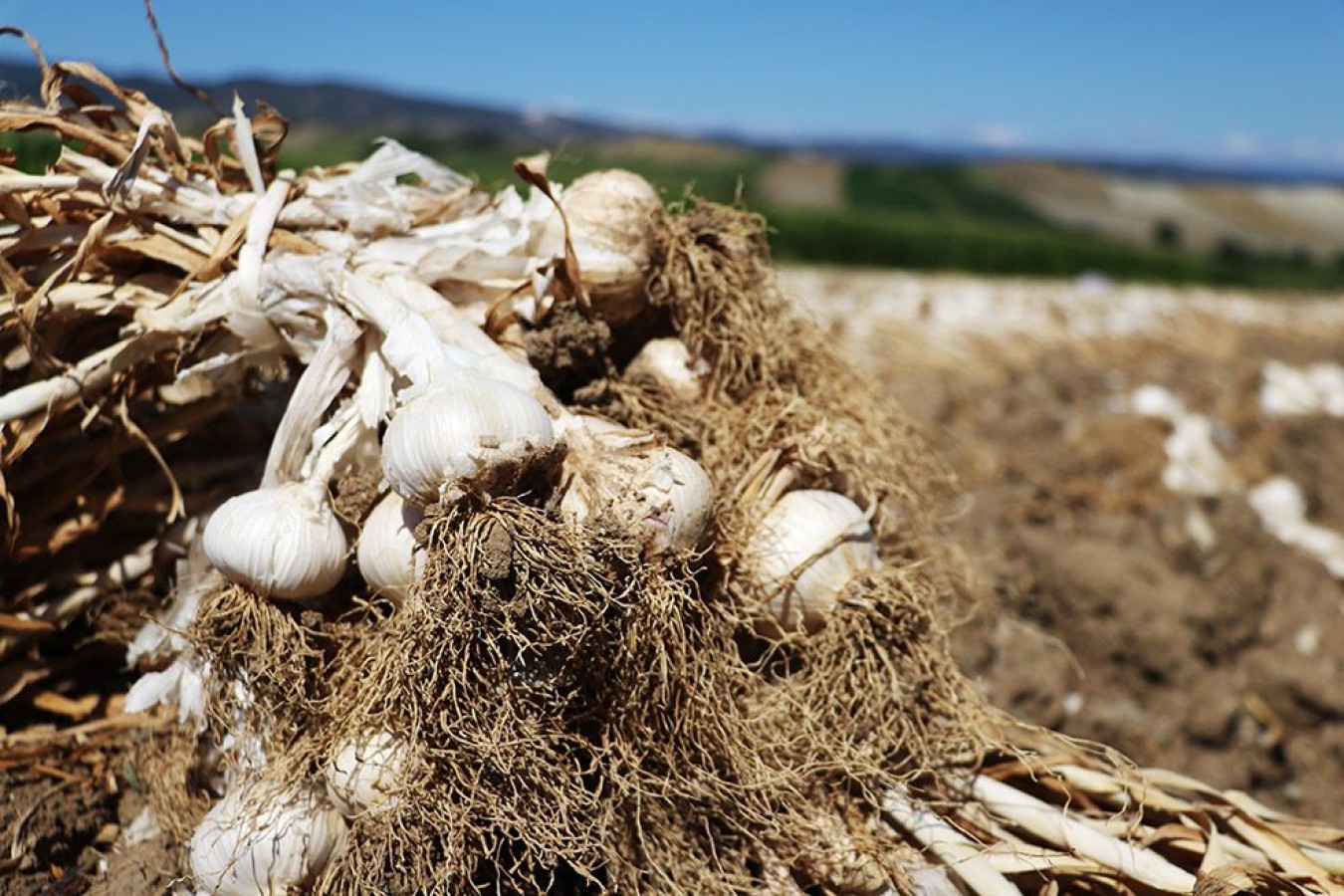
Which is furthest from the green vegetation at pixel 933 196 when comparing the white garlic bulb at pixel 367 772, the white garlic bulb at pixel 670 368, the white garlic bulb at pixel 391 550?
the white garlic bulb at pixel 367 772

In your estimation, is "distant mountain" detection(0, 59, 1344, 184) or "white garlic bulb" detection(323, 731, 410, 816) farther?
"distant mountain" detection(0, 59, 1344, 184)

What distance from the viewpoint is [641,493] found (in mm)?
1312

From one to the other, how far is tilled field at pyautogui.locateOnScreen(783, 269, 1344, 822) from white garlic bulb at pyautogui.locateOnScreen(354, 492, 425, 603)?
0.97 m

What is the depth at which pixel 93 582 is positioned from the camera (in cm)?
170

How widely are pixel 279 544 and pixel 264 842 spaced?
1.29 feet

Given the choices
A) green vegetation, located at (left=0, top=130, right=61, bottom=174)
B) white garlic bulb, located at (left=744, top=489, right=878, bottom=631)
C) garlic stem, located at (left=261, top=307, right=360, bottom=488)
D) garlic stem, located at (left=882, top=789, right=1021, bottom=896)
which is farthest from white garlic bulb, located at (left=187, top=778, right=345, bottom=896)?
green vegetation, located at (left=0, top=130, right=61, bottom=174)

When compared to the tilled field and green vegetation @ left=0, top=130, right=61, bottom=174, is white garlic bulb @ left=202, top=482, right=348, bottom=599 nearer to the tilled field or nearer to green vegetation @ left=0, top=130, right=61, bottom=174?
the tilled field

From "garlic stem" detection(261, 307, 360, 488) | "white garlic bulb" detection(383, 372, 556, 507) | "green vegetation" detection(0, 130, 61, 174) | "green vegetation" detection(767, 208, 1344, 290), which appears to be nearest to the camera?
"white garlic bulb" detection(383, 372, 556, 507)

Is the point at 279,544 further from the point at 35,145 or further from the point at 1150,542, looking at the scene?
the point at 35,145

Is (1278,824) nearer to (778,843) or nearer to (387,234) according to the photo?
(778,843)

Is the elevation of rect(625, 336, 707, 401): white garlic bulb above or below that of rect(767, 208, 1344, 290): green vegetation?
above

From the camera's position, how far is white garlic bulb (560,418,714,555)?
1.30 metres

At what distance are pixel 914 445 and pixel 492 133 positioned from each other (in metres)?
1.22

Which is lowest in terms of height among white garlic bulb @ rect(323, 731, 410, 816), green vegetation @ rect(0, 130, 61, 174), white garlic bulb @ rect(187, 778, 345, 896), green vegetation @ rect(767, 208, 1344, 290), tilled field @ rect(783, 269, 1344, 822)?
green vegetation @ rect(767, 208, 1344, 290)
